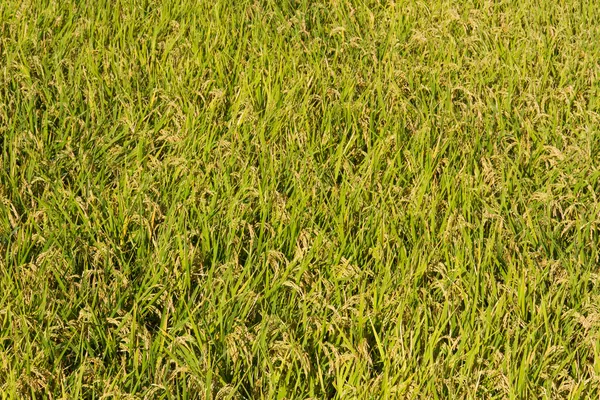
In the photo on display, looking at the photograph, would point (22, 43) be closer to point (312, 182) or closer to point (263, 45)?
point (263, 45)

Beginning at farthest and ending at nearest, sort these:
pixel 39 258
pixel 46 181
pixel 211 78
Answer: pixel 211 78 → pixel 46 181 → pixel 39 258

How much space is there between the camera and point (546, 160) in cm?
341

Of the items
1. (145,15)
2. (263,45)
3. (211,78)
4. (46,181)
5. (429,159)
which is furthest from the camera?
(145,15)

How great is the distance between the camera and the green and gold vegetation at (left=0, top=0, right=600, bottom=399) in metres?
2.32

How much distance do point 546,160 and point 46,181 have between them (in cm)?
164

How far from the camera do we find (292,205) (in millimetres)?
2904

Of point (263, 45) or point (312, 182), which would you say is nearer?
point (312, 182)

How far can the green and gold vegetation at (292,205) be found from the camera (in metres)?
2.32

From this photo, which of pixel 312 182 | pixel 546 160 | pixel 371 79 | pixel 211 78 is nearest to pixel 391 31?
pixel 371 79

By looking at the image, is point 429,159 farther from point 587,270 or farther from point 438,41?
point 438,41

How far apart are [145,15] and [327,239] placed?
206 centimetres

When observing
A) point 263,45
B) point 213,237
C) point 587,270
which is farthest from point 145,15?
point 587,270

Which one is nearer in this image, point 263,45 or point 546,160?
point 546,160

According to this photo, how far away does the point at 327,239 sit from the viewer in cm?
276
